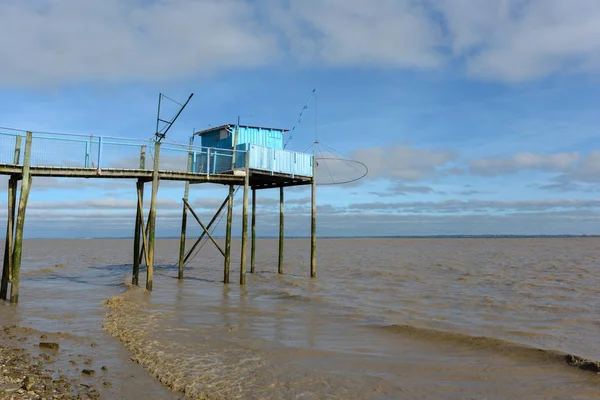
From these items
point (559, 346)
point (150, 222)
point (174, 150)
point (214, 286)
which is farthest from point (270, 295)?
point (559, 346)

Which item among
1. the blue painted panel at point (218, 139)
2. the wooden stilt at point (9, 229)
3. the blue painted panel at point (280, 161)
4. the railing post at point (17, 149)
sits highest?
the blue painted panel at point (218, 139)

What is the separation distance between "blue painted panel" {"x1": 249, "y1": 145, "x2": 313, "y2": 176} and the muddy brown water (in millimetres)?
5907

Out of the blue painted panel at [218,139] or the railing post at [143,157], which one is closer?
the railing post at [143,157]

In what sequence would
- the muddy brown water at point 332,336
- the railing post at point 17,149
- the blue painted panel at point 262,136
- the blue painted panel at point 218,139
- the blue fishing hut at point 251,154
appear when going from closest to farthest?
1. the muddy brown water at point 332,336
2. the railing post at point 17,149
3. the blue fishing hut at point 251,154
4. the blue painted panel at point 262,136
5. the blue painted panel at point 218,139

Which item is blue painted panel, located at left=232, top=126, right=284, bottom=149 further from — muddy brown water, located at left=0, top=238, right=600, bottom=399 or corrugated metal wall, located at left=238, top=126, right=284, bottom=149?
muddy brown water, located at left=0, top=238, right=600, bottom=399

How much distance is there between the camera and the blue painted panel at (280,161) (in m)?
21.8

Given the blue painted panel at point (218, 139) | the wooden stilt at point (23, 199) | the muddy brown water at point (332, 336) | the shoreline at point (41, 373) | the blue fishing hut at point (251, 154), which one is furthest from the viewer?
the blue painted panel at point (218, 139)

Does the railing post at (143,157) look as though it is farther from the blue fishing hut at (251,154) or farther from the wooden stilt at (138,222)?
the blue fishing hut at (251,154)

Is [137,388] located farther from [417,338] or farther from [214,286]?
[214,286]

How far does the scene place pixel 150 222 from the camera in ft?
60.7

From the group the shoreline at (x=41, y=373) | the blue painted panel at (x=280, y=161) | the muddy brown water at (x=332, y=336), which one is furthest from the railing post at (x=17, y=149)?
the blue painted panel at (x=280, y=161)

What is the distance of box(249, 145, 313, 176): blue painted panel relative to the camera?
21766 millimetres

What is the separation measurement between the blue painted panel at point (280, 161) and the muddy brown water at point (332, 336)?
19.4 ft

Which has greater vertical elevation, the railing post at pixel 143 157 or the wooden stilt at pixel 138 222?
the railing post at pixel 143 157
